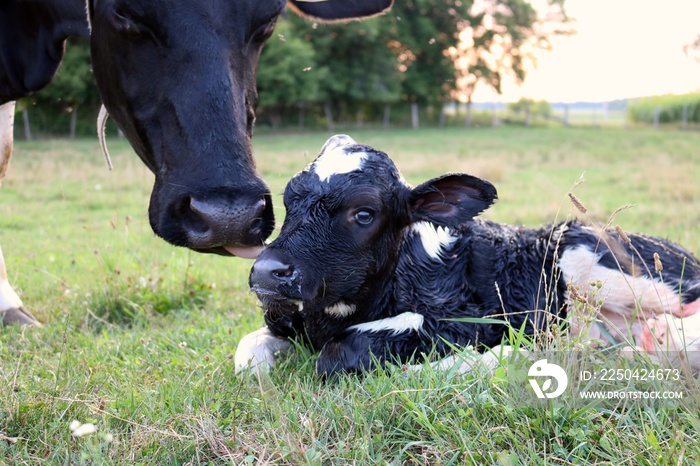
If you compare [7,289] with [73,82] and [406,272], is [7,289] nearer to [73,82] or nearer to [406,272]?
[406,272]

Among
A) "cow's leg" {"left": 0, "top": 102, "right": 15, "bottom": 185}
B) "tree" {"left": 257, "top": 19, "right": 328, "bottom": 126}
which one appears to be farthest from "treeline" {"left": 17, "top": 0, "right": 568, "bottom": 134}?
"cow's leg" {"left": 0, "top": 102, "right": 15, "bottom": 185}

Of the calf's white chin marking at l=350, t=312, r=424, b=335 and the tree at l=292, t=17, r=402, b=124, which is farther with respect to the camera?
the tree at l=292, t=17, r=402, b=124

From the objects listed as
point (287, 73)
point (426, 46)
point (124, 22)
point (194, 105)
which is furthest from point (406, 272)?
point (426, 46)

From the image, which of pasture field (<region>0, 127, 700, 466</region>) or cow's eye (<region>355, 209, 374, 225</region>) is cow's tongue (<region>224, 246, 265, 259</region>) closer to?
cow's eye (<region>355, 209, 374, 225</region>)

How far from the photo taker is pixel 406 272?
385 cm

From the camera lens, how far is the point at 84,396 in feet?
10.4

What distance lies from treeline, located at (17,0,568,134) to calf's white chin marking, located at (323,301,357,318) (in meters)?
28.3

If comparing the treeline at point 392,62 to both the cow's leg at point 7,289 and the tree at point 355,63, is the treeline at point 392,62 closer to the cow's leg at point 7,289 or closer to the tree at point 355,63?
the tree at point 355,63

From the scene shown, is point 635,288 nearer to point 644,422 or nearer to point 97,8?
point 644,422

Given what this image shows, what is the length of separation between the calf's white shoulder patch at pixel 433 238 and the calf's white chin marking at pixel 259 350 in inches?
37.1

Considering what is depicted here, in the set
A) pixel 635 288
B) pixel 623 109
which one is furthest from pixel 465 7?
pixel 635 288

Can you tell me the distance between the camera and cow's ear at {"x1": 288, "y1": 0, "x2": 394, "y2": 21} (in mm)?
5199

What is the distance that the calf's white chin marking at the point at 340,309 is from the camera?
3.62 meters

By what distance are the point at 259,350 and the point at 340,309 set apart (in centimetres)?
47
